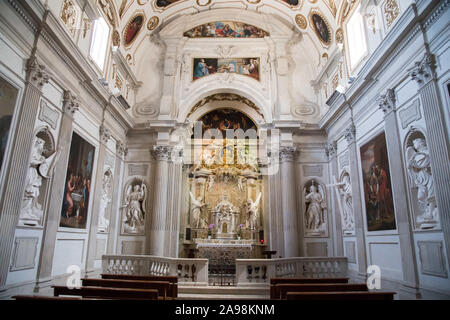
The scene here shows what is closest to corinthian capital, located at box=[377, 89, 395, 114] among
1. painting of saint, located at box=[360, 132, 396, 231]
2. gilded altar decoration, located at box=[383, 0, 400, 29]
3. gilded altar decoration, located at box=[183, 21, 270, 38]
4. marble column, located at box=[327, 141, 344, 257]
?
painting of saint, located at box=[360, 132, 396, 231]

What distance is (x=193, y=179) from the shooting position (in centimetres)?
1717

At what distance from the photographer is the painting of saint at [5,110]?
6.29 m

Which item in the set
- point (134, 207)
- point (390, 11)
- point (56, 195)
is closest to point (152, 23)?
point (134, 207)

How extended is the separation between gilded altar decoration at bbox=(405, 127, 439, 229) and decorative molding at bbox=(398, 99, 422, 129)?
28 cm

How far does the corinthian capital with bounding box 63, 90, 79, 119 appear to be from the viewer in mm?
8891

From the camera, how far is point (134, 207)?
13312mm

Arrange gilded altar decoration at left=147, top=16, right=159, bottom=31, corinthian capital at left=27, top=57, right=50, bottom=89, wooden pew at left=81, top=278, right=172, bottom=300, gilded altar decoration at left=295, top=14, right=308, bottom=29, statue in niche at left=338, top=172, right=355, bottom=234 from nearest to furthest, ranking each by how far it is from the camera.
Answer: wooden pew at left=81, top=278, right=172, bottom=300, corinthian capital at left=27, top=57, right=50, bottom=89, statue in niche at left=338, top=172, right=355, bottom=234, gilded altar decoration at left=295, top=14, right=308, bottom=29, gilded altar decoration at left=147, top=16, right=159, bottom=31

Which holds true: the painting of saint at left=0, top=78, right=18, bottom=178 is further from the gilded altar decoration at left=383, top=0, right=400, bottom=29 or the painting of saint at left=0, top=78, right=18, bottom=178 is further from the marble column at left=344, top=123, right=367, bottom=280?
the marble column at left=344, top=123, right=367, bottom=280

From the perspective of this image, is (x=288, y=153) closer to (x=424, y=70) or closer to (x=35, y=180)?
(x=424, y=70)

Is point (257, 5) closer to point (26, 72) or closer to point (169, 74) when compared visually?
point (169, 74)

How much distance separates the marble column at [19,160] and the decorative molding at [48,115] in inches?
13.0

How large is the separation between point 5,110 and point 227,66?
36.2ft
